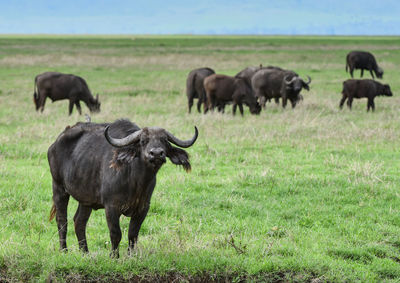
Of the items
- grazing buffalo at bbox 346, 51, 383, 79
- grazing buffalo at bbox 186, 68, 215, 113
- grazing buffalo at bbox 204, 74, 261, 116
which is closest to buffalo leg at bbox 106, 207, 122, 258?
grazing buffalo at bbox 204, 74, 261, 116

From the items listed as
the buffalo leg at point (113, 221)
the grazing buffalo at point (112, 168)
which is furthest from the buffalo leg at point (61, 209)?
the buffalo leg at point (113, 221)

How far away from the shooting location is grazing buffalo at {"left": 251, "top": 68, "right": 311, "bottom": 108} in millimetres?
20516

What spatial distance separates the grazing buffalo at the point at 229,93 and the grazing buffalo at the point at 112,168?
12771 millimetres

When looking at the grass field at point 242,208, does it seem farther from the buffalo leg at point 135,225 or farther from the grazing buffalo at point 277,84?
the grazing buffalo at point 277,84

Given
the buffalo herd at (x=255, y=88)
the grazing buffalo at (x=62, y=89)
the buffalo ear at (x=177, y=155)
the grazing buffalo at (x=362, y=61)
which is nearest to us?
the buffalo ear at (x=177, y=155)

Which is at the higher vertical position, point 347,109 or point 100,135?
point 100,135

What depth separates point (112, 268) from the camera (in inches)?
224

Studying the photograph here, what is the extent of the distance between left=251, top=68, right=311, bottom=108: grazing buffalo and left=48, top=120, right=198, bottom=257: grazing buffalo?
15000 millimetres

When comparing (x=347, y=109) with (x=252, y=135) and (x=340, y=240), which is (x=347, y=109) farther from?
(x=340, y=240)

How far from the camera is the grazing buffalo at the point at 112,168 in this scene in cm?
535

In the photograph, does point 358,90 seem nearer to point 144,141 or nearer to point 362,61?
point 362,61

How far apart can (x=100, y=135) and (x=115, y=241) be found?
48.1 inches

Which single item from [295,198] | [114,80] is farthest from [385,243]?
[114,80]

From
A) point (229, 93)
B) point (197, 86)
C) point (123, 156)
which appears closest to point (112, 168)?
point (123, 156)
